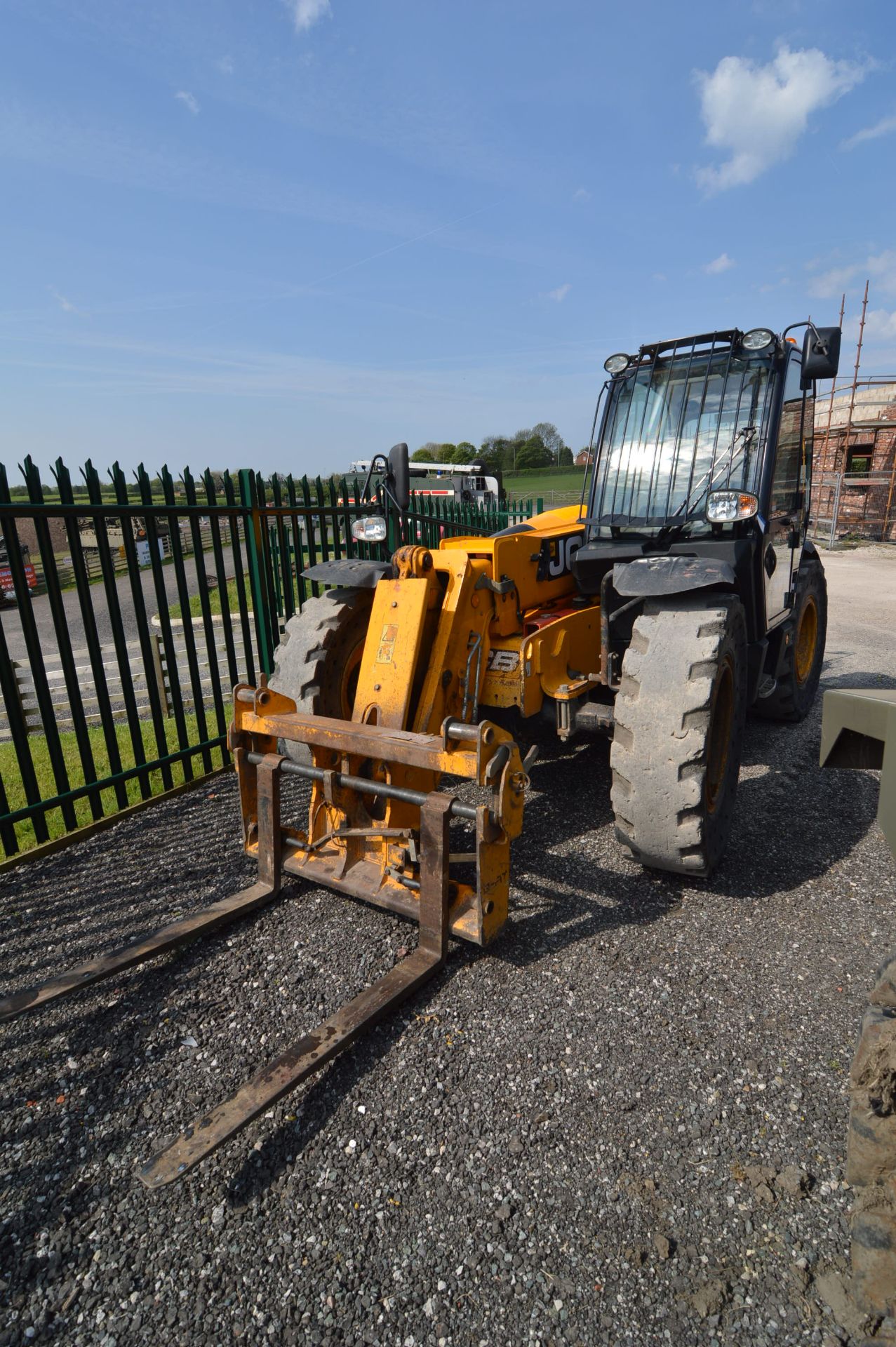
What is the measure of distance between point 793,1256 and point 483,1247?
2.75 feet

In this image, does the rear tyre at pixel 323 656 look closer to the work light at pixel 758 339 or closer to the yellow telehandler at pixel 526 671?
the yellow telehandler at pixel 526 671

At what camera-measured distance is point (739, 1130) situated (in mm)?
2338

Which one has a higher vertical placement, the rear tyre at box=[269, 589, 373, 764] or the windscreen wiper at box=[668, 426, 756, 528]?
the windscreen wiper at box=[668, 426, 756, 528]

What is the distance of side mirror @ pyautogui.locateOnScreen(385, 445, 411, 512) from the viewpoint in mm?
3973

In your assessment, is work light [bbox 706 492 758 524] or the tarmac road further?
the tarmac road

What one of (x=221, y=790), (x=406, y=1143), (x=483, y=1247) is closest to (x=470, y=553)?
(x=221, y=790)

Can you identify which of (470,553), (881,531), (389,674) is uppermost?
(470,553)

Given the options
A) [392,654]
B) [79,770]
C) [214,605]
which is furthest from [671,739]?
[214,605]

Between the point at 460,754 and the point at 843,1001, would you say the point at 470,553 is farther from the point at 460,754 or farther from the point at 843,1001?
the point at 843,1001

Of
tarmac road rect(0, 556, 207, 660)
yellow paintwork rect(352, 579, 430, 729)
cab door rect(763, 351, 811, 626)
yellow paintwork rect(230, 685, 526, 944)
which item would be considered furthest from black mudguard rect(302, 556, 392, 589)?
tarmac road rect(0, 556, 207, 660)

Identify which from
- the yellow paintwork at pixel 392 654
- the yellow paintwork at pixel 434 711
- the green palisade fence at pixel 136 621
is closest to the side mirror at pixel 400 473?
the yellow paintwork at pixel 434 711

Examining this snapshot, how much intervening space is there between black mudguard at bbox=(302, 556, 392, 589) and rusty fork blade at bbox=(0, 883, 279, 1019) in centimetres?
187

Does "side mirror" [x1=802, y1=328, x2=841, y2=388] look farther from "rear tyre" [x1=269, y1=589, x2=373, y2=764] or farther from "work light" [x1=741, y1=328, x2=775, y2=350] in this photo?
"rear tyre" [x1=269, y1=589, x2=373, y2=764]

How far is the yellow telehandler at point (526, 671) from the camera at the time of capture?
10.0 ft
